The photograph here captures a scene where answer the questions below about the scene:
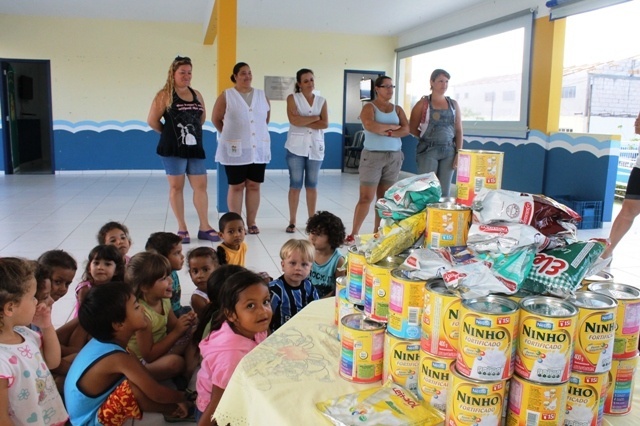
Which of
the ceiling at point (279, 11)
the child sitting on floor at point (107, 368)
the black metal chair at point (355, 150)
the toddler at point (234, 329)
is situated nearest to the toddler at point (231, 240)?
the child sitting on floor at point (107, 368)

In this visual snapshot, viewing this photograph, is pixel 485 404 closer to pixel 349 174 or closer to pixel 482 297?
pixel 482 297

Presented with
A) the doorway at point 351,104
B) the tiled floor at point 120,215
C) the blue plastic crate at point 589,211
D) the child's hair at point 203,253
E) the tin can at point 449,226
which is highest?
the doorway at point 351,104

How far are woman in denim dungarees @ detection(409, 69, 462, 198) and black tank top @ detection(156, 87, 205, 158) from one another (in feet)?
5.89

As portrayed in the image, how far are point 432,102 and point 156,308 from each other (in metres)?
2.91

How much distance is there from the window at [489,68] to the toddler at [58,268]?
5.98m

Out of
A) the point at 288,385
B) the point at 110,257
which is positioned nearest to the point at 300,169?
the point at 110,257

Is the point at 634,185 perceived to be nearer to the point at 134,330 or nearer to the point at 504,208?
the point at 504,208

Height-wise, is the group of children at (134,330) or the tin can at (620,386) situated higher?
the tin can at (620,386)

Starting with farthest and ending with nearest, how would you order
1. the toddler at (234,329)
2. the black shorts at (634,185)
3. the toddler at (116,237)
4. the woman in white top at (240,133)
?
the woman in white top at (240,133) → the black shorts at (634,185) → the toddler at (116,237) → the toddler at (234,329)

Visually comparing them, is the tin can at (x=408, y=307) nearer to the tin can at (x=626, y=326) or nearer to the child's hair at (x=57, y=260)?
the tin can at (x=626, y=326)

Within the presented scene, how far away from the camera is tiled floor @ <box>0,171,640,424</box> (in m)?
4.29

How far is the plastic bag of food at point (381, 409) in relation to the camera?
103cm

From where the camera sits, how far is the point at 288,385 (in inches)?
47.3

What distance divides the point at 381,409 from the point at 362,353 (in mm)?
172
